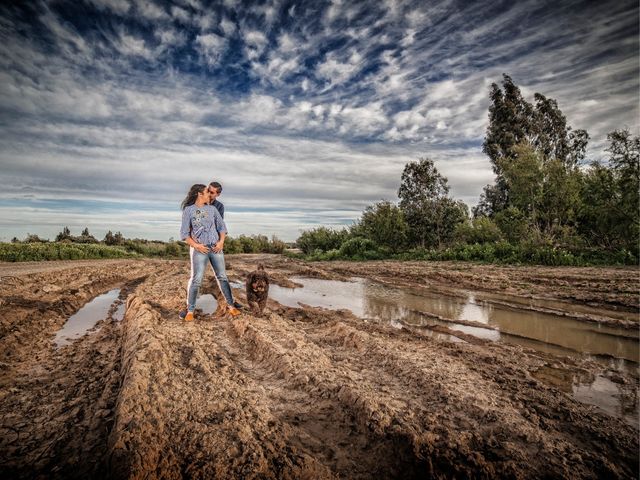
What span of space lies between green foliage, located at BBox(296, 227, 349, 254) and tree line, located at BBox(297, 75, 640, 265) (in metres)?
0.11

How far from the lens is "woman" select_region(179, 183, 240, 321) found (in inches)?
219

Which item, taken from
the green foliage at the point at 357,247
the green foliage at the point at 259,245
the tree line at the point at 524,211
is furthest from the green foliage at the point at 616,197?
the green foliage at the point at 259,245

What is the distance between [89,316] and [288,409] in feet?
18.5

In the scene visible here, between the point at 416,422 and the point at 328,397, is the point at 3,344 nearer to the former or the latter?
the point at 328,397

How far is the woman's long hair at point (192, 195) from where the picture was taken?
579cm

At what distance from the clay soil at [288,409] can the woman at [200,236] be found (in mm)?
715

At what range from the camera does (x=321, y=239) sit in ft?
105

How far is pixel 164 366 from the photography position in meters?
3.29

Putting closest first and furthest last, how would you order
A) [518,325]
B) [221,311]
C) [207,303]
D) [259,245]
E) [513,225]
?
[518,325]
[221,311]
[207,303]
[513,225]
[259,245]

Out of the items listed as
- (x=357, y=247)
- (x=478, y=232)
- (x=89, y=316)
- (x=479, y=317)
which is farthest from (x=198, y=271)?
(x=478, y=232)

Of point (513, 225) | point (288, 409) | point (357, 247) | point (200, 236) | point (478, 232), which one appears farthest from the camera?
point (357, 247)

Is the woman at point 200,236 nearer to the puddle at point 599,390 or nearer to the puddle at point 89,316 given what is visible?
the puddle at point 89,316

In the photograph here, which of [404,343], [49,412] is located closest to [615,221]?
[404,343]

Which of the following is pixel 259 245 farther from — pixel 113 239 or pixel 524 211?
pixel 524 211
